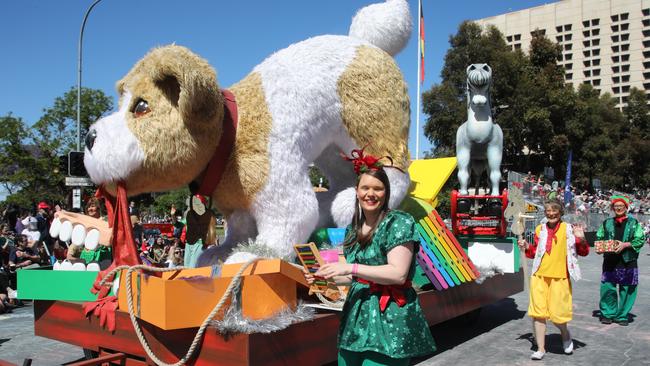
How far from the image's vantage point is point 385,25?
4.73m

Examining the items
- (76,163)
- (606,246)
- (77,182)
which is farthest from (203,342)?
(77,182)

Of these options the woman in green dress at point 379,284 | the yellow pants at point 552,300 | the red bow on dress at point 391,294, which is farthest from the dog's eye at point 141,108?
the yellow pants at point 552,300

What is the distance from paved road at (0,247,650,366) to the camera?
428 centimetres

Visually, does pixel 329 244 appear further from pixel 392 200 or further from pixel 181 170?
pixel 181 170

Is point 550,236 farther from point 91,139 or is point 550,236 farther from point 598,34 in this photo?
point 598,34

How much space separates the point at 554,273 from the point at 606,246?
1.58 meters

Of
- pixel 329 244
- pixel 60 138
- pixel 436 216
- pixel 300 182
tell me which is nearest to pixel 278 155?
pixel 300 182

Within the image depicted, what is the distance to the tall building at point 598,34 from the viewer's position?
64.1 m

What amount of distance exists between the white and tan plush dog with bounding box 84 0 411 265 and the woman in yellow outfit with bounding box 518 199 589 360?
1327mm

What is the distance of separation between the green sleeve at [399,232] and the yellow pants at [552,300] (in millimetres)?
2740

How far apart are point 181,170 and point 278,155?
2.03ft

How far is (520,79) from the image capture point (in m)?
25.0

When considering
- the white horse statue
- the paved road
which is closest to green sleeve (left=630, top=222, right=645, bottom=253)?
the paved road

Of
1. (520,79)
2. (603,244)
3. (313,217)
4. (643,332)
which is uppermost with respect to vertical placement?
(520,79)
